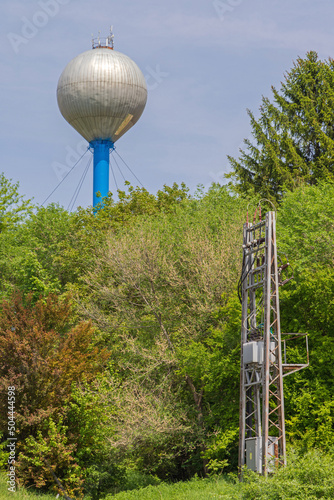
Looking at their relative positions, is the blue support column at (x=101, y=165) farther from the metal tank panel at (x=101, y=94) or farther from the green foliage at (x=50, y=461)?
the green foliage at (x=50, y=461)

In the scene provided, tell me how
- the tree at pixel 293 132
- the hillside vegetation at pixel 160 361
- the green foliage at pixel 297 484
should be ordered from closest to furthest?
the green foliage at pixel 297 484
the hillside vegetation at pixel 160 361
the tree at pixel 293 132

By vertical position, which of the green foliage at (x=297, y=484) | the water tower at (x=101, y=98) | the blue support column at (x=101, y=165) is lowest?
the green foliage at (x=297, y=484)

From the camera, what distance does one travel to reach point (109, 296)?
87.4 feet

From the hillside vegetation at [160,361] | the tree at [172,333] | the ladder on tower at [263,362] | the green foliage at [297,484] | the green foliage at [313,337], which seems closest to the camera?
the green foliage at [297,484]

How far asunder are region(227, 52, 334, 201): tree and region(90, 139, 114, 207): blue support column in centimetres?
853

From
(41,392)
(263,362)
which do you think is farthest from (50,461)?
(263,362)

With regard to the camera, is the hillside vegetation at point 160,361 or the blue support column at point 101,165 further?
the blue support column at point 101,165

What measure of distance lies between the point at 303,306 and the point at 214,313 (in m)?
3.16

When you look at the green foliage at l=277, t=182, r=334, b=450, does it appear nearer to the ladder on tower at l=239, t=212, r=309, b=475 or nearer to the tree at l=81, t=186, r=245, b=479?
the tree at l=81, t=186, r=245, b=479

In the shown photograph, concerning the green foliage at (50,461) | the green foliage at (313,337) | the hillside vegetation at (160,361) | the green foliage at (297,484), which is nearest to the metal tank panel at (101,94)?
the hillside vegetation at (160,361)

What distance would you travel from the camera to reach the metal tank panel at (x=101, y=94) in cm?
4438

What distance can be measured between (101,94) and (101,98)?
0.26 m

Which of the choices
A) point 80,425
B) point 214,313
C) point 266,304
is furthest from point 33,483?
point 266,304

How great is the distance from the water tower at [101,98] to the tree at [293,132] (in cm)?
774
